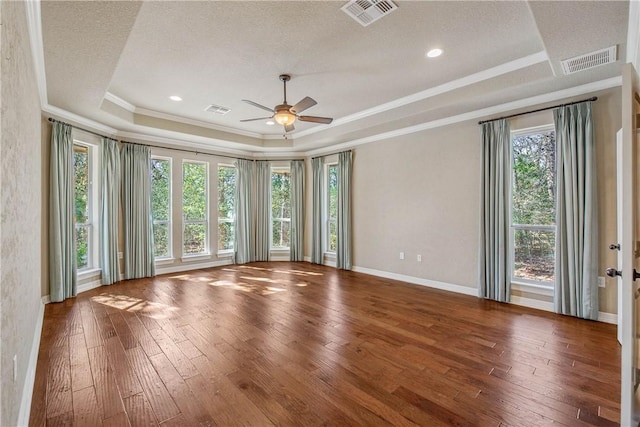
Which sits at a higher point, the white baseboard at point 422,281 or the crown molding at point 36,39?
the crown molding at point 36,39

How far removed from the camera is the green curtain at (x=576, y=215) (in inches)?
133

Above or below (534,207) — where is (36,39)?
above

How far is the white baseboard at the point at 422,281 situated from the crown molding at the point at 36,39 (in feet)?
17.9

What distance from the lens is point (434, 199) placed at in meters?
4.91

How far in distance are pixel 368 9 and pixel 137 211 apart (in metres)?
5.05

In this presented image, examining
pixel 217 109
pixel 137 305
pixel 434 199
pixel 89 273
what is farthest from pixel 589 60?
pixel 89 273

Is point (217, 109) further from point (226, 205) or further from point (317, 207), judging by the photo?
point (317, 207)

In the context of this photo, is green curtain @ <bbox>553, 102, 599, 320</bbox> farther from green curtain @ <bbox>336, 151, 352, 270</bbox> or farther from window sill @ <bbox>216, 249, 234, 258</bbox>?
window sill @ <bbox>216, 249, 234, 258</bbox>

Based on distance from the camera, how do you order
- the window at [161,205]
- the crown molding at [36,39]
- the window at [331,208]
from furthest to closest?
the window at [331,208], the window at [161,205], the crown molding at [36,39]

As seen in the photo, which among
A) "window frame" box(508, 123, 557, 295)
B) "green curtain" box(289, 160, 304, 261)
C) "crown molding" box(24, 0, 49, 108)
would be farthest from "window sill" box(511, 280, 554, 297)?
"crown molding" box(24, 0, 49, 108)

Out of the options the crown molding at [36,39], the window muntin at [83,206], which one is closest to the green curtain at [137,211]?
the window muntin at [83,206]

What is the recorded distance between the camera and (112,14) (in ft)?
7.13

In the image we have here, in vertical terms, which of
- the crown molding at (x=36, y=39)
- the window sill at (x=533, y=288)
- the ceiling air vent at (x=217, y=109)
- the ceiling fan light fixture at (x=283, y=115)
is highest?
the ceiling air vent at (x=217, y=109)

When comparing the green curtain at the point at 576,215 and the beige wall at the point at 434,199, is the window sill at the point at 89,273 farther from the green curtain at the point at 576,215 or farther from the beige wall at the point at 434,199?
the green curtain at the point at 576,215
